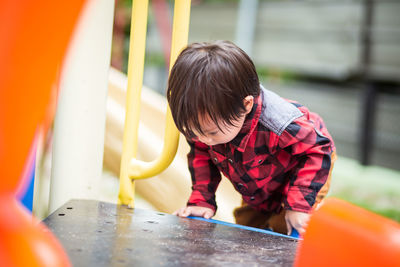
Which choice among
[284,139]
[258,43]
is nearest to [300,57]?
[258,43]

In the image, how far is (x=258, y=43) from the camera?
3.72 m

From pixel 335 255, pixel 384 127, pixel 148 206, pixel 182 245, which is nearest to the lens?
pixel 335 255

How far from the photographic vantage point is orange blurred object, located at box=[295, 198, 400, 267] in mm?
315

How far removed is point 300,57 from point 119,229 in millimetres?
3238

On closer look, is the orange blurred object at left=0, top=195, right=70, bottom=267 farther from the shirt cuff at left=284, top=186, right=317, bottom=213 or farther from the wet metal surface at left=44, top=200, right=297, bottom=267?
the shirt cuff at left=284, top=186, right=317, bottom=213

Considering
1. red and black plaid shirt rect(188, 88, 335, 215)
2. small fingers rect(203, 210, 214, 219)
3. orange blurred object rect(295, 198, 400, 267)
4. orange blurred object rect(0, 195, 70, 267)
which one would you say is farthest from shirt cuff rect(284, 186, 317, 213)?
orange blurred object rect(0, 195, 70, 267)

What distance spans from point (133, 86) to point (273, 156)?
0.27 m

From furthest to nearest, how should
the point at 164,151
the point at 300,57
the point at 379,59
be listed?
the point at 300,57 < the point at 379,59 < the point at 164,151

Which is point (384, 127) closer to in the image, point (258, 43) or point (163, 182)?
point (258, 43)

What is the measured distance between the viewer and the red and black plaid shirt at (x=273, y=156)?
0.77 meters

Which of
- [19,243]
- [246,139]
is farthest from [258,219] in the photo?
[19,243]

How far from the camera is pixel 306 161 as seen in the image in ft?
2.62

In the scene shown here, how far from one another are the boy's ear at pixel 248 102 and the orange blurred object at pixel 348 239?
35 centimetres

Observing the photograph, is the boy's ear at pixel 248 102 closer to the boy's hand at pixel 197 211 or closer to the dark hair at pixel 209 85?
the dark hair at pixel 209 85
